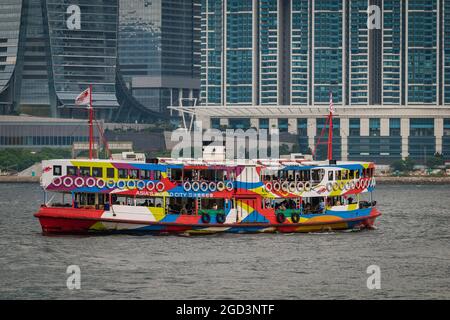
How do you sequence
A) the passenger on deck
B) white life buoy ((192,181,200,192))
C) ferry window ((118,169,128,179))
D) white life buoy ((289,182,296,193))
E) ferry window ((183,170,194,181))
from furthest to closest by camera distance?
the passenger on deck
white life buoy ((289,182,296,193))
ferry window ((183,170,194,181))
white life buoy ((192,181,200,192))
ferry window ((118,169,128,179))

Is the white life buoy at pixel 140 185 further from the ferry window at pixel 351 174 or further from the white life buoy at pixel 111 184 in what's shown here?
the ferry window at pixel 351 174

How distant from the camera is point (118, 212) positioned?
266ft

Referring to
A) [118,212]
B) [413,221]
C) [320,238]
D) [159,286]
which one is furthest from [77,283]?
[413,221]

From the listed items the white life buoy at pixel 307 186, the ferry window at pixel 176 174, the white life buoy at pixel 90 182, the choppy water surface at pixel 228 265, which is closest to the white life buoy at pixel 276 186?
the white life buoy at pixel 307 186

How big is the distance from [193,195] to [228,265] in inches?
448

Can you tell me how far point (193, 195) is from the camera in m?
81.8

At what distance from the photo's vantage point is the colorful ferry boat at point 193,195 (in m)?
80.8

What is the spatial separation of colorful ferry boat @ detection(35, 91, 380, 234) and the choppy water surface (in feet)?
3.29

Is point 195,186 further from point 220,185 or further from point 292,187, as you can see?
point 292,187

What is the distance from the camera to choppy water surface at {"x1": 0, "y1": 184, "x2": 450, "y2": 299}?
63.3m

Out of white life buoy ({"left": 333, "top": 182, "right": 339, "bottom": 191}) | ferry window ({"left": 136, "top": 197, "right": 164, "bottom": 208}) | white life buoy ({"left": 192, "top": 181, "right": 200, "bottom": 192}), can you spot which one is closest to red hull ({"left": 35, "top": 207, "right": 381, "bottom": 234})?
ferry window ({"left": 136, "top": 197, "right": 164, "bottom": 208})

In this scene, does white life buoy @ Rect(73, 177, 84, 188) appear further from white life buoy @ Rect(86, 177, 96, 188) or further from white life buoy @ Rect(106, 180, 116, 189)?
white life buoy @ Rect(106, 180, 116, 189)
